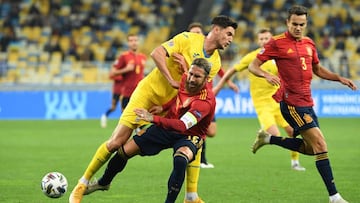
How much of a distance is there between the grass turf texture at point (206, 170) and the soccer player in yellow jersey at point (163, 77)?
799mm

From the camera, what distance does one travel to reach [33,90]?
89.5 feet

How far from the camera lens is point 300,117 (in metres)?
9.98

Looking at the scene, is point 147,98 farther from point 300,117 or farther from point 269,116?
point 269,116

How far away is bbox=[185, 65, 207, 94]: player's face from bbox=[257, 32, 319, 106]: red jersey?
1826 mm

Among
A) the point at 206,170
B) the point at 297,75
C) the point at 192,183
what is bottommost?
the point at 206,170

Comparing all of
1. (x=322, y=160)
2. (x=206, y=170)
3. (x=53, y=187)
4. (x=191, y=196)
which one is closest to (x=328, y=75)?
(x=322, y=160)

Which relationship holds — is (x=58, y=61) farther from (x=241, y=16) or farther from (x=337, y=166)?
(x=337, y=166)

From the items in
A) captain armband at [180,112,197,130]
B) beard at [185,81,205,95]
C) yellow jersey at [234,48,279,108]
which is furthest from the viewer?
yellow jersey at [234,48,279,108]

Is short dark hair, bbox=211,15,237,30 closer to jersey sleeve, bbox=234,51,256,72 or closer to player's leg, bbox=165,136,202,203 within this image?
player's leg, bbox=165,136,202,203

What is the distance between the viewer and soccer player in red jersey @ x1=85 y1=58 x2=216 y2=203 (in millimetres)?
8438

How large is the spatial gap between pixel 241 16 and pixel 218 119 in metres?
10.7

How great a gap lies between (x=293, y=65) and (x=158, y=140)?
2.12m

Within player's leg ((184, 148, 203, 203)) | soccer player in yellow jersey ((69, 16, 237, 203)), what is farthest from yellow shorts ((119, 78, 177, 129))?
player's leg ((184, 148, 203, 203))

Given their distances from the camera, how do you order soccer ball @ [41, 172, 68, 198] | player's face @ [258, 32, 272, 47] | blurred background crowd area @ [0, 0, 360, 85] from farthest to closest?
1. blurred background crowd area @ [0, 0, 360, 85]
2. player's face @ [258, 32, 272, 47]
3. soccer ball @ [41, 172, 68, 198]
